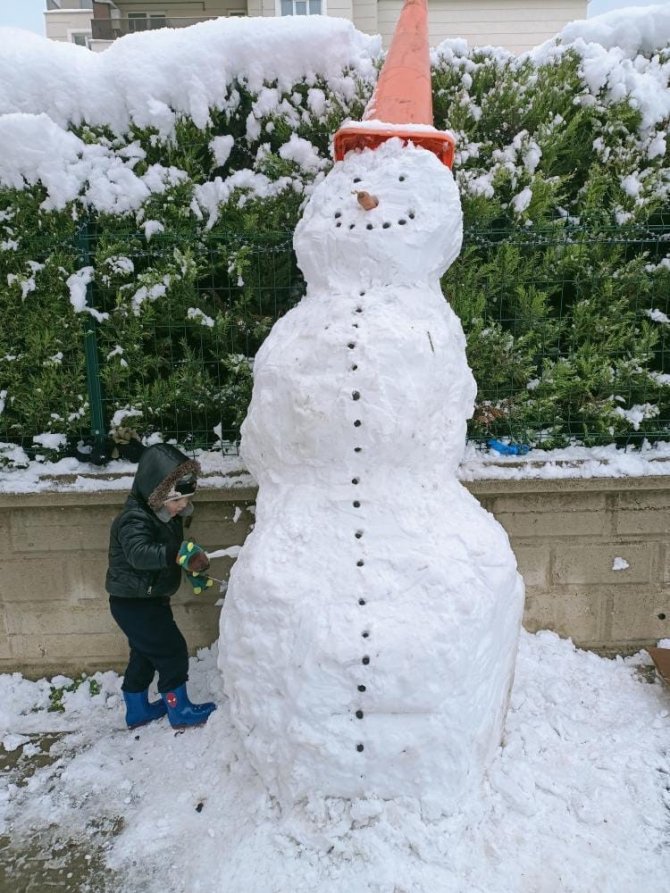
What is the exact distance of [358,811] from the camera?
8.34ft

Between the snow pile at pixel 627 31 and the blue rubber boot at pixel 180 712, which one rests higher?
the snow pile at pixel 627 31

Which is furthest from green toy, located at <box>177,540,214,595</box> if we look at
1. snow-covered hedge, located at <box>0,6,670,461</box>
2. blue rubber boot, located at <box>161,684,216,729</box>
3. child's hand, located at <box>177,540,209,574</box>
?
snow-covered hedge, located at <box>0,6,670,461</box>

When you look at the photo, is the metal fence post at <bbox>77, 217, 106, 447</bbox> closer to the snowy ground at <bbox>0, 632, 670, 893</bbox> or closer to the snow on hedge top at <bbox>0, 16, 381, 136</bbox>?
the snow on hedge top at <bbox>0, 16, 381, 136</bbox>

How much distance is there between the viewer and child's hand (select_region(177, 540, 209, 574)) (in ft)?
10.7

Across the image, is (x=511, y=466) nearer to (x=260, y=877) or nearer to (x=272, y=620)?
(x=272, y=620)

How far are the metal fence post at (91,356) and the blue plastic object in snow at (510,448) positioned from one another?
2.41 m

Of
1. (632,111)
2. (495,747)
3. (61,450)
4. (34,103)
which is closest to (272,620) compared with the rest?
(495,747)

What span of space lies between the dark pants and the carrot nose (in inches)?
88.1

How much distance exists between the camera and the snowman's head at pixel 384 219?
2.71m

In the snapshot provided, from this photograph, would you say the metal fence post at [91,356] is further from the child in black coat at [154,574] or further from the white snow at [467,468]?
the child in black coat at [154,574]

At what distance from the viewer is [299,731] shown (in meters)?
2.53

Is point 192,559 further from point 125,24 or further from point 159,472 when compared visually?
point 125,24

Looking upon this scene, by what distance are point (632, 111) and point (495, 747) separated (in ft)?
11.7

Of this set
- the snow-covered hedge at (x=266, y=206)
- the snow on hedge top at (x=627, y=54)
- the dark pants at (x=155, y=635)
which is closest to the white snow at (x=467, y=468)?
the snow-covered hedge at (x=266, y=206)
